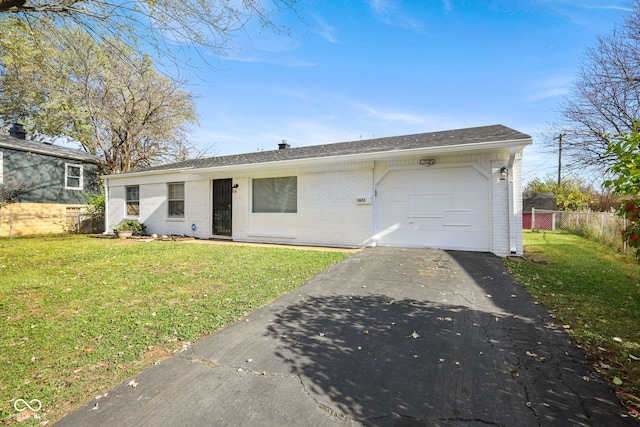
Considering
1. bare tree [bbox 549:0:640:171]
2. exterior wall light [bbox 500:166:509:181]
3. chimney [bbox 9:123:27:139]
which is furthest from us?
chimney [bbox 9:123:27:139]

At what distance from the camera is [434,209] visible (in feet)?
27.0

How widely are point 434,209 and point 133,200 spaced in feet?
44.6

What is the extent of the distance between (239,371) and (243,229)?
904 centimetres

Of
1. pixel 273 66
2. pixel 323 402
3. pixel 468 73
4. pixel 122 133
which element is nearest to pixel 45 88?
pixel 122 133

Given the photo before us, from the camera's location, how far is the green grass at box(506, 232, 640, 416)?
2.55m

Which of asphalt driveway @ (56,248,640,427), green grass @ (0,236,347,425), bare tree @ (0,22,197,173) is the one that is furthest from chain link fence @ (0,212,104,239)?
asphalt driveway @ (56,248,640,427)

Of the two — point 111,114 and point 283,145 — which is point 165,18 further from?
point 111,114

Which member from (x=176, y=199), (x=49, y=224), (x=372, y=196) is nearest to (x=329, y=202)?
(x=372, y=196)

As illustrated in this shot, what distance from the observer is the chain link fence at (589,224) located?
9922mm

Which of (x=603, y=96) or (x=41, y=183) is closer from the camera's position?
(x=603, y=96)

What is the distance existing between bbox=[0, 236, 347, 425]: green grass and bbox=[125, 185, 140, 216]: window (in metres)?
6.32

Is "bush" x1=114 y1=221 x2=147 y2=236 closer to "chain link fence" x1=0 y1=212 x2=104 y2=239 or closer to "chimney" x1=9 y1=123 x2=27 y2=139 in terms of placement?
"chain link fence" x1=0 y1=212 x2=104 y2=239

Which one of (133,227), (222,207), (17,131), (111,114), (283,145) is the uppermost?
(111,114)

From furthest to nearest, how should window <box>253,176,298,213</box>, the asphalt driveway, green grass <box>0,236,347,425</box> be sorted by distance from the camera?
window <box>253,176,298,213</box> < green grass <box>0,236,347,425</box> < the asphalt driveway
